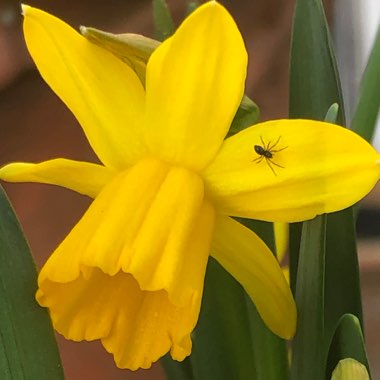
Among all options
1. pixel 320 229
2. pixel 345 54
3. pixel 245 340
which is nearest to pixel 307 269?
pixel 320 229

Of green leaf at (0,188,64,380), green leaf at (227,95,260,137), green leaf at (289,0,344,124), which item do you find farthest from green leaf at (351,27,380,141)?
green leaf at (0,188,64,380)

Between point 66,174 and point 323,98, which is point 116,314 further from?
point 323,98

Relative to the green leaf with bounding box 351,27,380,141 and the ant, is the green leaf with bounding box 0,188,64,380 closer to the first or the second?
the ant

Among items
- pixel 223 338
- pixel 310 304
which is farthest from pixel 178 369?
pixel 310 304

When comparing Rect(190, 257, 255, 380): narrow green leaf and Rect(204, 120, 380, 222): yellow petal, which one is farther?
Rect(190, 257, 255, 380): narrow green leaf

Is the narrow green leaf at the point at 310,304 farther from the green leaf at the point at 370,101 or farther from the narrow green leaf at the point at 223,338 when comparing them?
the green leaf at the point at 370,101

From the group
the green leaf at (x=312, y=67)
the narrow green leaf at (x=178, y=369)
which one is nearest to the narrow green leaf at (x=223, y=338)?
the narrow green leaf at (x=178, y=369)

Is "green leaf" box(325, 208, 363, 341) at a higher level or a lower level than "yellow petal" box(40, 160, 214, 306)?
lower
